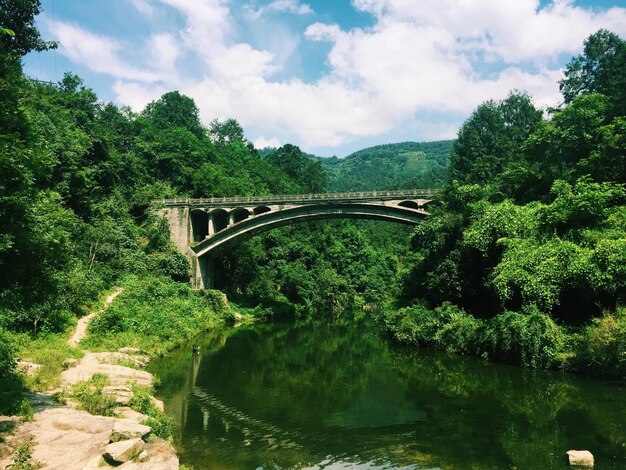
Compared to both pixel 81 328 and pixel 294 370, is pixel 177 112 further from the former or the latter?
pixel 294 370

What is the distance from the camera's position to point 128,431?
986cm

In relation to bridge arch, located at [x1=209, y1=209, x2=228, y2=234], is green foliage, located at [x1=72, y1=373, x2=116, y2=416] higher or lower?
lower

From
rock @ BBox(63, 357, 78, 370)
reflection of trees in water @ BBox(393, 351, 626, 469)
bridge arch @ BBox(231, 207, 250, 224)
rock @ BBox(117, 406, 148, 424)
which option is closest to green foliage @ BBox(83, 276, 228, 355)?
rock @ BBox(63, 357, 78, 370)

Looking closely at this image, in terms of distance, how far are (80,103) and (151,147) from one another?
773cm

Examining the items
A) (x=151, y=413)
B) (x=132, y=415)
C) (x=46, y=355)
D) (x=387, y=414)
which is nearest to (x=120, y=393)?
(x=151, y=413)

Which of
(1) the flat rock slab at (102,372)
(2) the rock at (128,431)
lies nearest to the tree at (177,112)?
(1) the flat rock slab at (102,372)

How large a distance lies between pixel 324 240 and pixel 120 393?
44.9 meters

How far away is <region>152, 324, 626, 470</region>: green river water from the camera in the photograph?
35.9ft

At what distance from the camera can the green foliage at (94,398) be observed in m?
11.8

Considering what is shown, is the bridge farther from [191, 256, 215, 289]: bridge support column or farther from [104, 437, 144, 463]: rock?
[104, 437, 144, 463]: rock

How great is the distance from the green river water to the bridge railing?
16329 mm

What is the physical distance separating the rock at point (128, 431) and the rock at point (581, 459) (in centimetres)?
934

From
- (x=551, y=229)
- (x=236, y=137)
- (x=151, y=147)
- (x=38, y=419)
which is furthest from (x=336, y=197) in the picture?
(x=236, y=137)

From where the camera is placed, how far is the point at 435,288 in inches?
1027
